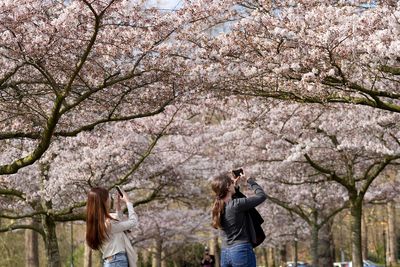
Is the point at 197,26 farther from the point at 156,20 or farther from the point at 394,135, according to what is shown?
the point at 394,135

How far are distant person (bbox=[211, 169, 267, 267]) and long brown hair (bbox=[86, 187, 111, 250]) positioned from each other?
1.06 m

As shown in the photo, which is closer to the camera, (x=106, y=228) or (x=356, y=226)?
(x=106, y=228)

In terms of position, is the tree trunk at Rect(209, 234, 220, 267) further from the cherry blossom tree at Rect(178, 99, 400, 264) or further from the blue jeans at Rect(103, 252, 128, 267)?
the blue jeans at Rect(103, 252, 128, 267)

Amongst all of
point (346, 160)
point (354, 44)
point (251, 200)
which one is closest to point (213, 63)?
point (354, 44)

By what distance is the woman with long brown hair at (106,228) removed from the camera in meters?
5.28

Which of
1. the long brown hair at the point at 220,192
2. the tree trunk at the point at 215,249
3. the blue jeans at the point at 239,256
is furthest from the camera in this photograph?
the tree trunk at the point at 215,249

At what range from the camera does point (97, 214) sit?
5.29m

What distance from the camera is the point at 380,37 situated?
739 cm

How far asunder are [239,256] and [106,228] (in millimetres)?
1177

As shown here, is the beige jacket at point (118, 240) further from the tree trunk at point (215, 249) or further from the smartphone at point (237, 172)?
the tree trunk at point (215, 249)

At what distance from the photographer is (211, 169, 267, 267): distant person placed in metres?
5.72

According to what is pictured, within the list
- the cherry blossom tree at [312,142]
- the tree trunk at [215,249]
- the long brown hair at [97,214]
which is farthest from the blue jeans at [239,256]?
the tree trunk at [215,249]

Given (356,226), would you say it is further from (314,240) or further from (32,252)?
(32,252)

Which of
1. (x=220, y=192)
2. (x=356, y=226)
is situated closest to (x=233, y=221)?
(x=220, y=192)
